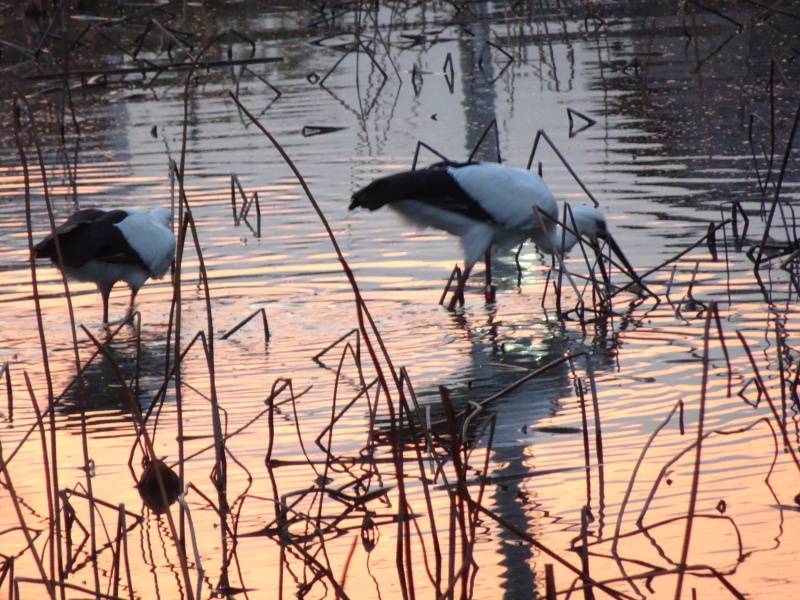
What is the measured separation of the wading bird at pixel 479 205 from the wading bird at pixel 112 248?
1167 millimetres

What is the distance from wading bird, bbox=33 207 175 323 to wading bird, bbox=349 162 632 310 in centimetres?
117

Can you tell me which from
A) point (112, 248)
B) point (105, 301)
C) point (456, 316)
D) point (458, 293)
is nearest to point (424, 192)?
point (458, 293)

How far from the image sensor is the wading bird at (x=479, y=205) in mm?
7293

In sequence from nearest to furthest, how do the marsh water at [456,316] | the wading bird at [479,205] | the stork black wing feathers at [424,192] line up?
the marsh water at [456,316] < the stork black wing feathers at [424,192] < the wading bird at [479,205]

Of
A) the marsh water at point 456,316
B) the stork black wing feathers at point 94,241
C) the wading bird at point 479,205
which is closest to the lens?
the marsh water at point 456,316

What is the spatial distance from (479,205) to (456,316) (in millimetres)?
743

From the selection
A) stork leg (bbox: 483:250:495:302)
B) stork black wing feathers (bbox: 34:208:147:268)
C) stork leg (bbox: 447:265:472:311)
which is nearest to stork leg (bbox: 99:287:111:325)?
stork black wing feathers (bbox: 34:208:147:268)

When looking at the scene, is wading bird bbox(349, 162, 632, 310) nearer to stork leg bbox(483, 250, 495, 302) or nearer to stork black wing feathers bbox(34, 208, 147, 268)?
stork leg bbox(483, 250, 495, 302)

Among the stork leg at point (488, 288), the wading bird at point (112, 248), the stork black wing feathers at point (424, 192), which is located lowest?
the stork leg at point (488, 288)

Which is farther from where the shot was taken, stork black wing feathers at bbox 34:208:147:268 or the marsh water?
stork black wing feathers at bbox 34:208:147:268

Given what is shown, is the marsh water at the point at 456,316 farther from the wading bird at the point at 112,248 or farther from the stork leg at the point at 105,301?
the wading bird at the point at 112,248

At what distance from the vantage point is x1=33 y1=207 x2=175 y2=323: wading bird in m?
6.98

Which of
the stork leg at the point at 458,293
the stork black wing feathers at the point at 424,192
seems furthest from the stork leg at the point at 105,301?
the stork leg at the point at 458,293

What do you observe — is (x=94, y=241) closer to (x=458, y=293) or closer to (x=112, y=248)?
(x=112, y=248)
